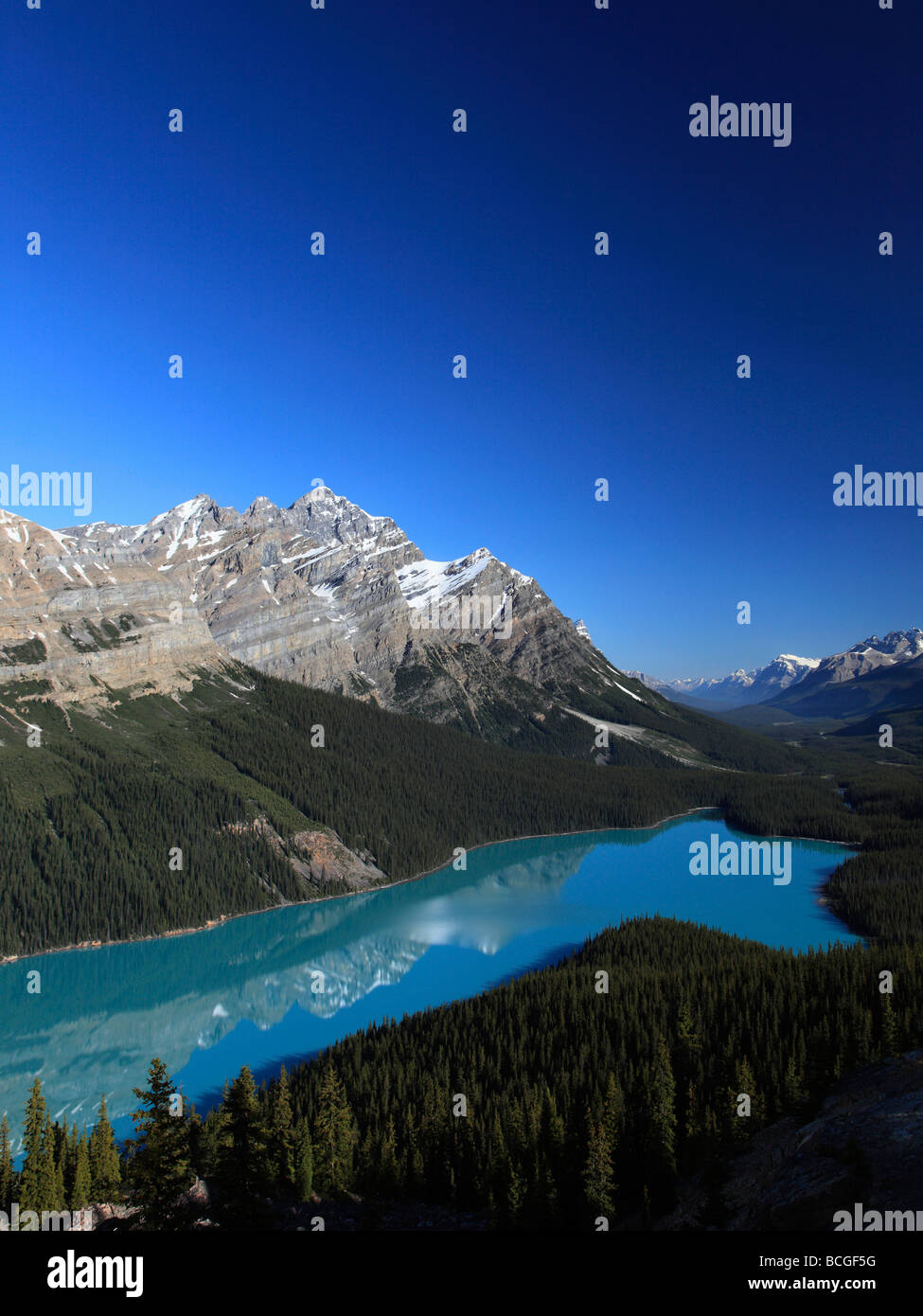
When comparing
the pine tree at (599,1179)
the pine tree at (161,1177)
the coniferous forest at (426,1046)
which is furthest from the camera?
the coniferous forest at (426,1046)

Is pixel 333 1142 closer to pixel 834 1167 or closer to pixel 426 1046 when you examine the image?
pixel 426 1046

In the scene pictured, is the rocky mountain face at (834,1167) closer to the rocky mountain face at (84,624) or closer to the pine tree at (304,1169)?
the pine tree at (304,1169)

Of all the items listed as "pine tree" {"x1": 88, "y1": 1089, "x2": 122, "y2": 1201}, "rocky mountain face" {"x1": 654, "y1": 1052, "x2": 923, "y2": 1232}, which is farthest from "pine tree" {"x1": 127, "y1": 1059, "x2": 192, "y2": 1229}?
"rocky mountain face" {"x1": 654, "y1": 1052, "x2": 923, "y2": 1232}

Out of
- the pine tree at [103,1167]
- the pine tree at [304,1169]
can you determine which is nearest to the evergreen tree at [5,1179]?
the pine tree at [103,1167]

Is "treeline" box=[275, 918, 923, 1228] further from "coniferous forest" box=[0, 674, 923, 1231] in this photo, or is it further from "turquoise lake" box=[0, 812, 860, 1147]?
"turquoise lake" box=[0, 812, 860, 1147]

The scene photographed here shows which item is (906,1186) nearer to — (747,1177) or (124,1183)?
(747,1177)
